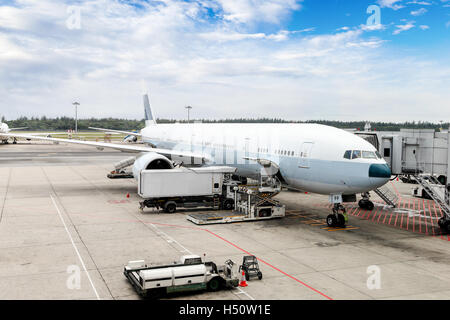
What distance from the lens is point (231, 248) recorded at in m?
15.7

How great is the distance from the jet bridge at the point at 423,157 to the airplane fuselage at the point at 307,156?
11.5 ft

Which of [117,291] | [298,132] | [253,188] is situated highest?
[298,132]

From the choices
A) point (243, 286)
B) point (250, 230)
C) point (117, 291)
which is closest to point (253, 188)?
point (250, 230)

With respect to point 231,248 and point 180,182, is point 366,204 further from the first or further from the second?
point 231,248

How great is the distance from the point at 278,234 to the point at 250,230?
143 cm

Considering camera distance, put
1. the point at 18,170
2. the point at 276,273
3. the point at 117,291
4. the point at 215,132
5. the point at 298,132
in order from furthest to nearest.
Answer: the point at 18,170 < the point at 215,132 < the point at 298,132 < the point at 276,273 < the point at 117,291

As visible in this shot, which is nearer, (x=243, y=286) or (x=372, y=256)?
(x=243, y=286)

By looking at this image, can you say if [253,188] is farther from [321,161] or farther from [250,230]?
[321,161]

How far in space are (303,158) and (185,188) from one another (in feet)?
23.9

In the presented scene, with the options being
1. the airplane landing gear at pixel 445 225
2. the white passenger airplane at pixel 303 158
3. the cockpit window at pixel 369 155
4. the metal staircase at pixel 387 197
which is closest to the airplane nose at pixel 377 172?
the white passenger airplane at pixel 303 158

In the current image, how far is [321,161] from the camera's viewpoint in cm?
1825

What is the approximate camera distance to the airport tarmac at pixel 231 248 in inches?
456

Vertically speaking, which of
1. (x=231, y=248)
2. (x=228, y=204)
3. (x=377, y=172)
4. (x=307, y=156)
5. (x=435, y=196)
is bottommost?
(x=231, y=248)

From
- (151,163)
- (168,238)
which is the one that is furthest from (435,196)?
(151,163)
